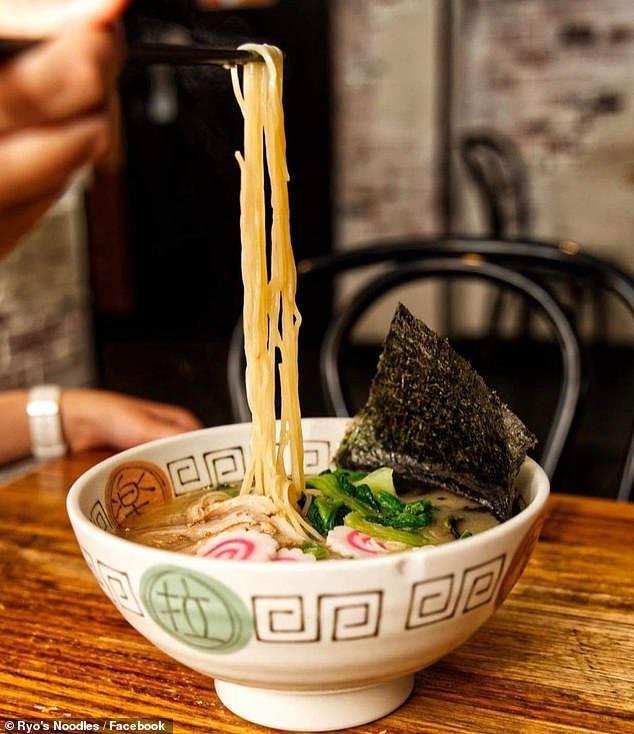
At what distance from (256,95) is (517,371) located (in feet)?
12.2

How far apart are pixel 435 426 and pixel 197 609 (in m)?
0.28

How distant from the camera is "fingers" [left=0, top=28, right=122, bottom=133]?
405 millimetres

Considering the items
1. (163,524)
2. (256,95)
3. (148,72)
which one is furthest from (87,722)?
(148,72)

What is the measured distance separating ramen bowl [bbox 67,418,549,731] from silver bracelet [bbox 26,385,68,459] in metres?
0.66

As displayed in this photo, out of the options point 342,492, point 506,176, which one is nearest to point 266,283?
point 342,492

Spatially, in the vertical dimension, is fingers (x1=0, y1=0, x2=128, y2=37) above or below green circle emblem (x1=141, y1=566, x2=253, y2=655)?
above

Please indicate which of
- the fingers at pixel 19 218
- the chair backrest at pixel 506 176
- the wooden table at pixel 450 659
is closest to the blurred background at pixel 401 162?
the chair backrest at pixel 506 176

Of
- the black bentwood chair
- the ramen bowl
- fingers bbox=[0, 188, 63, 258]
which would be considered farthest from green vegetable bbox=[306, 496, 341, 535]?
the black bentwood chair

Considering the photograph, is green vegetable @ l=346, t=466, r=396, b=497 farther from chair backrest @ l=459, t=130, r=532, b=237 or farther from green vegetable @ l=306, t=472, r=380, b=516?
chair backrest @ l=459, t=130, r=532, b=237

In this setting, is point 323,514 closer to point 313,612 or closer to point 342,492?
point 342,492

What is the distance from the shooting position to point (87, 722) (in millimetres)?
Answer: 646

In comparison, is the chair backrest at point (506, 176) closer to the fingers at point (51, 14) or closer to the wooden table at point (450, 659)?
the wooden table at point (450, 659)

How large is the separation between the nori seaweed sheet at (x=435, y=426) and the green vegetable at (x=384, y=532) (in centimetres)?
7

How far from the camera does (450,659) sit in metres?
0.72
